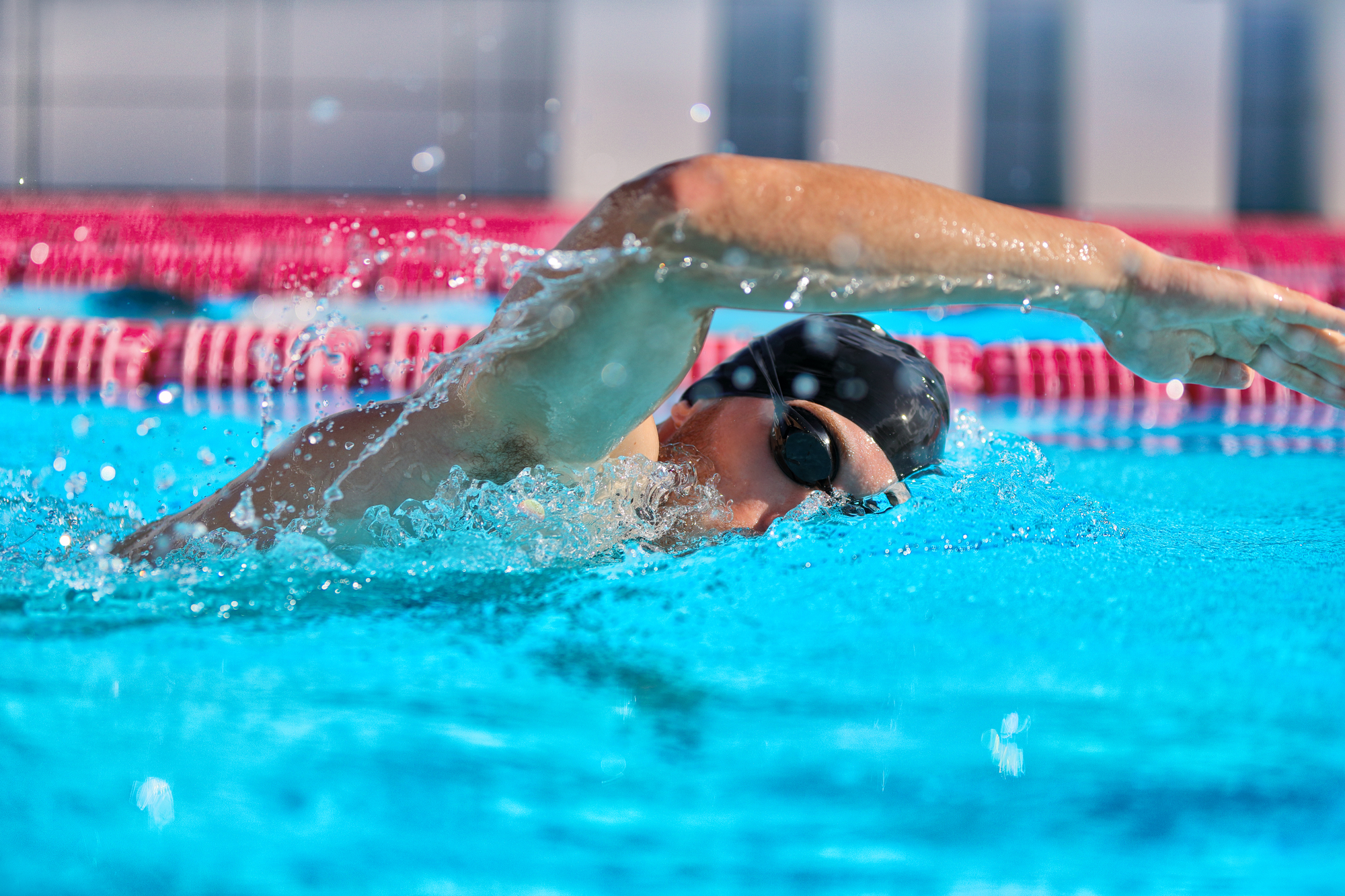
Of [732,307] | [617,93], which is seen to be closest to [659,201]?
[732,307]

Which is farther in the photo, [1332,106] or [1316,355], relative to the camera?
[1332,106]

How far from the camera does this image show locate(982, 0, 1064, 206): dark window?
37.9ft

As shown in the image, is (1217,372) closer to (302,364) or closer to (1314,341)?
(1314,341)

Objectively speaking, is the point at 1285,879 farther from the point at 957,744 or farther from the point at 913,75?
the point at 913,75

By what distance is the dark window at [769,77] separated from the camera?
11383mm

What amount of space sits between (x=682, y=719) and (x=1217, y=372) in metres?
0.79

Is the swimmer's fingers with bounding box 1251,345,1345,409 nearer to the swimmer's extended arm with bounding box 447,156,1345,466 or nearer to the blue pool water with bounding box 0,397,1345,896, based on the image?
the swimmer's extended arm with bounding box 447,156,1345,466

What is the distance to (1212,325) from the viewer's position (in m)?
1.30

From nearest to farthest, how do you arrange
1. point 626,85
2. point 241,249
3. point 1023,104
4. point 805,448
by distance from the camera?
point 805,448, point 241,249, point 626,85, point 1023,104

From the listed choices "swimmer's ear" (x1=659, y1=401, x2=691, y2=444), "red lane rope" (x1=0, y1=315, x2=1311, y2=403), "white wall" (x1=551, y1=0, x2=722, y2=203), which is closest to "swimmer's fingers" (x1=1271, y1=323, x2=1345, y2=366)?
"swimmer's ear" (x1=659, y1=401, x2=691, y2=444)

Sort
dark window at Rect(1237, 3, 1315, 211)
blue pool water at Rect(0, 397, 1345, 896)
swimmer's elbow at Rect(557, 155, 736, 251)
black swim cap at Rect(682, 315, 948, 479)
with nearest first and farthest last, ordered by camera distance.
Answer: blue pool water at Rect(0, 397, 1345, 896)
swimmer's elbow at Rect(557, 155, 736, 251)
black swim cap at Rect(682, 315, 948, 479)
dark window at Rect(1237, 3, 1315, 211)

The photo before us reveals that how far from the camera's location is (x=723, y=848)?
979mm

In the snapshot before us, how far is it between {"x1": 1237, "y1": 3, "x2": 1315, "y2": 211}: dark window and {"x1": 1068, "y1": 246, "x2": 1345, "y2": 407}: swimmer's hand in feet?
38.9

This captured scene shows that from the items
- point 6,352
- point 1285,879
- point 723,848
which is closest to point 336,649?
point 723,848
